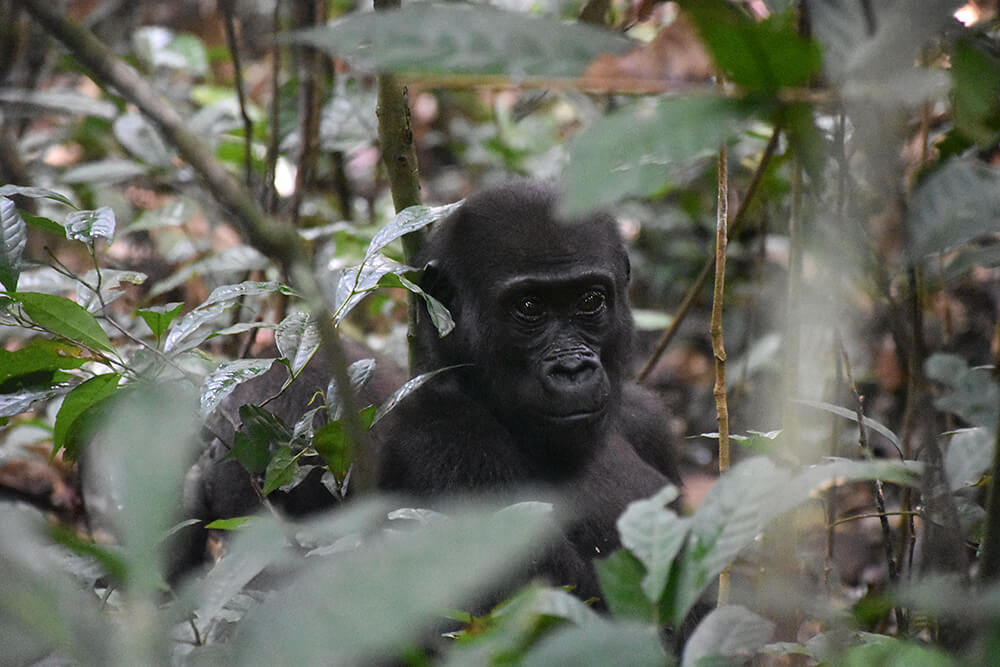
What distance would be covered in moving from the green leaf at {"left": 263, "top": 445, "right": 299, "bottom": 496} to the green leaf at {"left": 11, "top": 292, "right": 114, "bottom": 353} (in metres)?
0.41

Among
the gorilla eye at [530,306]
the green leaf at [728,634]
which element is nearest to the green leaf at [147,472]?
the green leaf at [728,634]

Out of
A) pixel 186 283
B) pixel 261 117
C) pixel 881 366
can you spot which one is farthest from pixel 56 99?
pixel 881 366

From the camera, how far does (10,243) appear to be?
2127mm

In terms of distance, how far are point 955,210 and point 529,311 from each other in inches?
66.6

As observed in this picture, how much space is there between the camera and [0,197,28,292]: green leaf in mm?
2086

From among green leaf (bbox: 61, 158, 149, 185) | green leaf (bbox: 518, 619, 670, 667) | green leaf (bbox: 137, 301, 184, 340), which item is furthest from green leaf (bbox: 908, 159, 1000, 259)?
green leaf (bbox: 61, 158, 149, 185)

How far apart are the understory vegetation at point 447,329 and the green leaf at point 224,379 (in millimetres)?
11

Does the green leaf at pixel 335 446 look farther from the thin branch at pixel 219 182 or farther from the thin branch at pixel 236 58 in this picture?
the thin branch at pixel 236 58

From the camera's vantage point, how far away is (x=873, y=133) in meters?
1.22

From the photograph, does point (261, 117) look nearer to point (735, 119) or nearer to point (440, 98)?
point (440, 98)

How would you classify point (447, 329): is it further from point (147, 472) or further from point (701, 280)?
point (147, 472)

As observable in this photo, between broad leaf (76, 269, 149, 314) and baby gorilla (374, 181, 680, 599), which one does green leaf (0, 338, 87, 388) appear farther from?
baby gorilla (374, 181, 680, 599)

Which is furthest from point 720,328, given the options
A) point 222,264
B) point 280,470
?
point 222,264

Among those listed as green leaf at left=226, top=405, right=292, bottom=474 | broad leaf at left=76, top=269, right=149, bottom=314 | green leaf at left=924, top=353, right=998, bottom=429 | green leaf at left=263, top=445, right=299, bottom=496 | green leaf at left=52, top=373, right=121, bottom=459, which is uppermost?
broad leaf at left=76, top=269, right=149, bottom=314
